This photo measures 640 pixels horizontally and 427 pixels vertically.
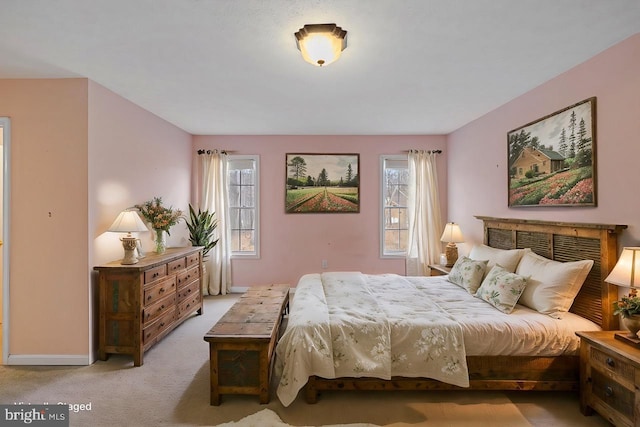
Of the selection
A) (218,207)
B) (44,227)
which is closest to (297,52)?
(44,227)

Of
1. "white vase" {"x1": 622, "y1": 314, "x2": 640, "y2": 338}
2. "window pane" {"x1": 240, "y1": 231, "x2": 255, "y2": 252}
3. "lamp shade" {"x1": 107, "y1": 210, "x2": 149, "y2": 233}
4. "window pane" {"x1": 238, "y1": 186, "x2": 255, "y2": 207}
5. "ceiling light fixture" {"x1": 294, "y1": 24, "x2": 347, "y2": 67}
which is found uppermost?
"ceiling light fixture" {"x1": 294, "y1": 24, "x2": 347, "y2": 67}

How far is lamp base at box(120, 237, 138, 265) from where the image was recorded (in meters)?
2.90

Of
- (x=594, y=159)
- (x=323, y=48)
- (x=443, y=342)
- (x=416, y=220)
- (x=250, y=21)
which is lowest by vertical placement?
(x=443, y=342)

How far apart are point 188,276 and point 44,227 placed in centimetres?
149

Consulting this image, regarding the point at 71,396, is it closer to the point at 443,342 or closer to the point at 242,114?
the point at 443,342

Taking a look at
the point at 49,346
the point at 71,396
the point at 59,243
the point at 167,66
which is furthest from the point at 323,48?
the point at 49,346

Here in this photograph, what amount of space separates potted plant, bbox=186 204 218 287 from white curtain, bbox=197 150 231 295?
0.11 meters

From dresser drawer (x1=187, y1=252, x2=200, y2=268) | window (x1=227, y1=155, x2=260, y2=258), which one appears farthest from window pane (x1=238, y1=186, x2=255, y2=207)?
dresser drawer (x1=187, y1=252, x2=200, y2=268)

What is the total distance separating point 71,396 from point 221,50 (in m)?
2.88

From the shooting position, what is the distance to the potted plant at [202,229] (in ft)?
15.0

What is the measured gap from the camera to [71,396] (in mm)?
2318

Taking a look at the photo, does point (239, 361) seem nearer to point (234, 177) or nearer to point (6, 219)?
point (6, 219)

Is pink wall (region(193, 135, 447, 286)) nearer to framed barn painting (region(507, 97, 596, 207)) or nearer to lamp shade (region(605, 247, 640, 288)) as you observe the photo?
framed barn painting (region(507, 97, 596, 207))

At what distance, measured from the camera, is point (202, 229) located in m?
4.58
